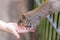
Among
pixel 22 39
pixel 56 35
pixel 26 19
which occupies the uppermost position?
pixel 26 19

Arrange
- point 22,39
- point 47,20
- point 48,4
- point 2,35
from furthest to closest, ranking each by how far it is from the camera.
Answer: point 2,35 → point 22,39 → point 47,20 → point 48,4

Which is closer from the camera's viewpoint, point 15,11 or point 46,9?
point 46,9

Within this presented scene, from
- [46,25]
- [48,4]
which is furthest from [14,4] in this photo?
[48,4]

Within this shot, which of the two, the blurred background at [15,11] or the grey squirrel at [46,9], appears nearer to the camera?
the grey squirrel at [46,9]

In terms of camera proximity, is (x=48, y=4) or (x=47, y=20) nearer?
(x=48, y=4)

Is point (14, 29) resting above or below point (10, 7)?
below

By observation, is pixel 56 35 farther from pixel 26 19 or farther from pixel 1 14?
pixel 1 14

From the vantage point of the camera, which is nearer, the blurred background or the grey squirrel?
the grey squirrel

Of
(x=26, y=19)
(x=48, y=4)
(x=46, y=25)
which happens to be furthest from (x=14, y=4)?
(x=48, y=4)

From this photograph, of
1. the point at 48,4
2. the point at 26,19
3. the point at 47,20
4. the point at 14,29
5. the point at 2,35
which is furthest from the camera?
the point at 2,35
